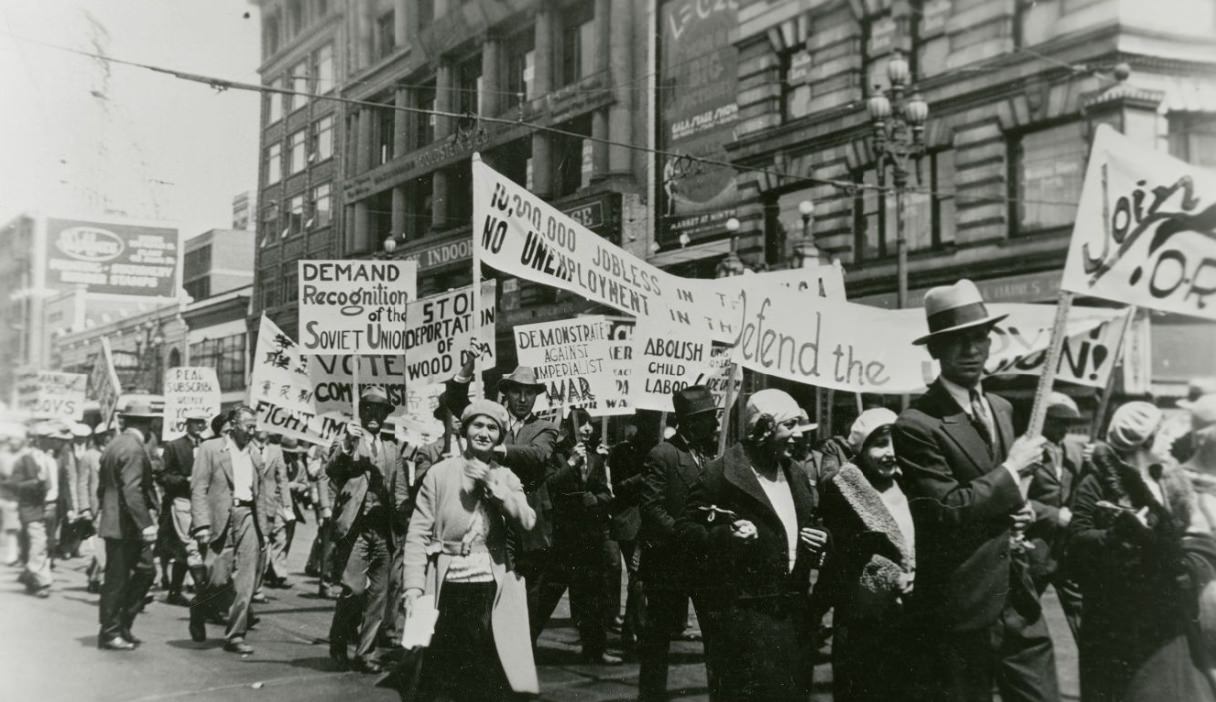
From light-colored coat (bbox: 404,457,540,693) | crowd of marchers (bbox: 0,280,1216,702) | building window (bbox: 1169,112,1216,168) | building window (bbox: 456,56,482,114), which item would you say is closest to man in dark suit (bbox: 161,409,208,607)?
crowd of marchers (bbox: 0,280,1216,702)

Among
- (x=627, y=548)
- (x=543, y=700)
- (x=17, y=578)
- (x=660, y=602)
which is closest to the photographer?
(x=660, y=602)

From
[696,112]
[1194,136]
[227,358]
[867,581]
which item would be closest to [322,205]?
[696,112]

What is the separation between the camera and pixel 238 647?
8562mm

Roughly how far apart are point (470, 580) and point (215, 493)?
490 centimetres

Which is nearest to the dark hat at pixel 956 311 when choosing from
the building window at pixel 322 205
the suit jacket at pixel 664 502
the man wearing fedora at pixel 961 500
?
the man wearing fedora at pixel 961 500

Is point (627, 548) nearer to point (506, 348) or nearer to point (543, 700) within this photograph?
point (543, 700)

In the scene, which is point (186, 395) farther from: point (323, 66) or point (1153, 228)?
point (1153, 228)

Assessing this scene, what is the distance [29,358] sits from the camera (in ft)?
20.5

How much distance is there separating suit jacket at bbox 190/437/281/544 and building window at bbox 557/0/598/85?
14.7 meters

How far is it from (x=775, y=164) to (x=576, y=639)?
15.9m

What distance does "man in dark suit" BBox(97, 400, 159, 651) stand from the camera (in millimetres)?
8680

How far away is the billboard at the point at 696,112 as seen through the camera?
24.6m

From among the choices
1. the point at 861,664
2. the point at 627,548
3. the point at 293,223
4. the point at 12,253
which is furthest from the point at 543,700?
the point at 293,223

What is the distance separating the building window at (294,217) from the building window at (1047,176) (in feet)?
36.7
